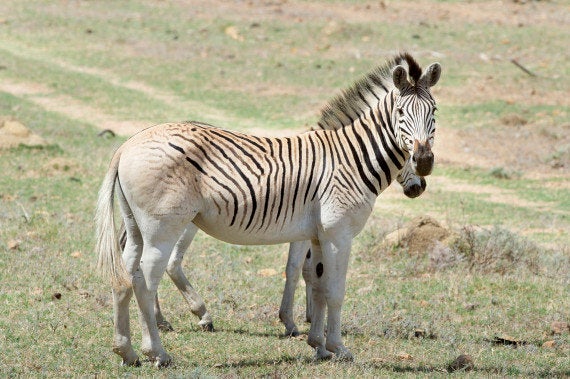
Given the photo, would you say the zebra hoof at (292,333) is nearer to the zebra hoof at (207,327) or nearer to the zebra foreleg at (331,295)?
the zebra hoof at (207,327)

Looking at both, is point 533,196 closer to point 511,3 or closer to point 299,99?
point 299,99

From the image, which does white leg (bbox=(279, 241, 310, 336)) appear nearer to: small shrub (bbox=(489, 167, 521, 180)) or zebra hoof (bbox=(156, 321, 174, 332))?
zebra hoof (bbox=(156, 321, 174, 332))

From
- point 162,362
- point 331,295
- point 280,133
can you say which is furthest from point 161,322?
point 280,133

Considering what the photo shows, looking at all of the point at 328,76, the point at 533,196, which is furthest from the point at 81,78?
the point at 533,196

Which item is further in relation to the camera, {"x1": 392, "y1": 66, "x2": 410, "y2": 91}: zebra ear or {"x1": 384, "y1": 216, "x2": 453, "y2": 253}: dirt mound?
{"x1": 384, "y1": 216, "x2": 453, "y2": 253}: dirt mound

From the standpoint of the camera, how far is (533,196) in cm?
1395

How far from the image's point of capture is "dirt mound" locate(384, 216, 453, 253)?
10141 millimetres

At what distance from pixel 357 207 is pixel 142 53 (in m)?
18.8

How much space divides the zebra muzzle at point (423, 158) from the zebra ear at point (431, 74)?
0.53m

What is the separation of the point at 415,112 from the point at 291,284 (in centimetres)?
205

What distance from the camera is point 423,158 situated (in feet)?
20.7

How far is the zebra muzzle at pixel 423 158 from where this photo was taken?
630 centimetres

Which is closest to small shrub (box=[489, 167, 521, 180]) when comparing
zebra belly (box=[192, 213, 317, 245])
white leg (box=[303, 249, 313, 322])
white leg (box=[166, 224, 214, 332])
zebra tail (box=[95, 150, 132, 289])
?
white leg (box=[303, 249, 313, 322])

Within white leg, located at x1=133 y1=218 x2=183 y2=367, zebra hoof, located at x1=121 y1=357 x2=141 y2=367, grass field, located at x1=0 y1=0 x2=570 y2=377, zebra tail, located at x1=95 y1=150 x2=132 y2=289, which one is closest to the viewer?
white leg, located at x1=133 y1=218 x2=183 y2=367
